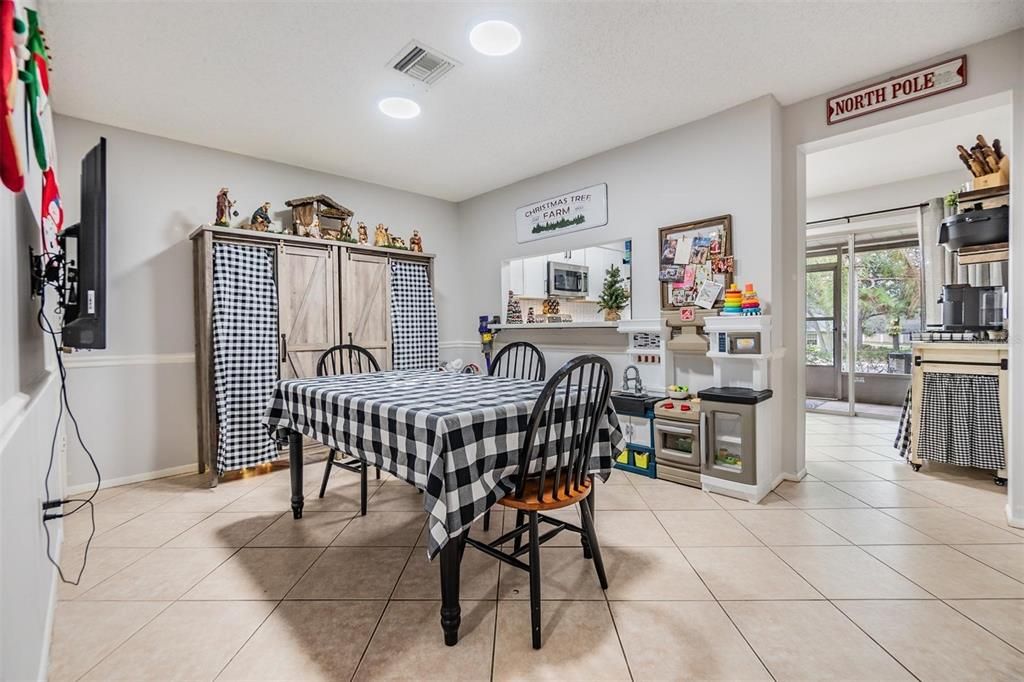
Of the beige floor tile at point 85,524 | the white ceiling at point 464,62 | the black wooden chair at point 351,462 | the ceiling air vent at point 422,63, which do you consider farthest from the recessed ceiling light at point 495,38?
the beige floor tile at point 85,524

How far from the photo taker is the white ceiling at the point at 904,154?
3.57 m

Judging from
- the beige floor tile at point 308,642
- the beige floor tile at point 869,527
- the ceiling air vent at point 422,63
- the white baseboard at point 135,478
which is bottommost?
the beige floor tile at point 308,642

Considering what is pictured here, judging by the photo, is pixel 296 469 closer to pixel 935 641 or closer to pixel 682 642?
pixel 682 642

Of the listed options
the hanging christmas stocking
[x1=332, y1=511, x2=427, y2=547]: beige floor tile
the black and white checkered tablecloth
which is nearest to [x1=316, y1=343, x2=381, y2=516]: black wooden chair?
[x1=332, y1=511, x2=427, y2=547]: beige floor tile

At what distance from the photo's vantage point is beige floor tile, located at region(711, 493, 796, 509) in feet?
9.04

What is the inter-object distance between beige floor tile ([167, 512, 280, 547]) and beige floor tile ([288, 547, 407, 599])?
0.56 metres

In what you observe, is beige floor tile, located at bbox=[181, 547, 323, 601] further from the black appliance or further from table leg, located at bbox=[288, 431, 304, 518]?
the black appliance

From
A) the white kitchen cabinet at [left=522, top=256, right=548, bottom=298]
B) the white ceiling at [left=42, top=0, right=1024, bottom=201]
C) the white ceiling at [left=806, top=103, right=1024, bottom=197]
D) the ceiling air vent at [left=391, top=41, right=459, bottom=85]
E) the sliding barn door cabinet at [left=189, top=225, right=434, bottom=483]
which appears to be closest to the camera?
the white ceiling at [left=42, top=0, right=1024, bottom=201]

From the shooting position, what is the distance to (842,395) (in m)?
6.07

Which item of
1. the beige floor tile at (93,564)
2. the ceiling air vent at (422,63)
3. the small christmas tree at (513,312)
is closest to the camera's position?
the beige floor tile at (93,564)

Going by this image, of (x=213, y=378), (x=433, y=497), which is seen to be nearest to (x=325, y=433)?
(x=433, y=497)

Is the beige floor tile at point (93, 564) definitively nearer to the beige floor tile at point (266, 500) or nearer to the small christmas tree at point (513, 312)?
the beige floor tile at point (266, 500)

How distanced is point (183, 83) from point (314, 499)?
270cm

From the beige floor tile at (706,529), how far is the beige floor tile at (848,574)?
0.63 feet
